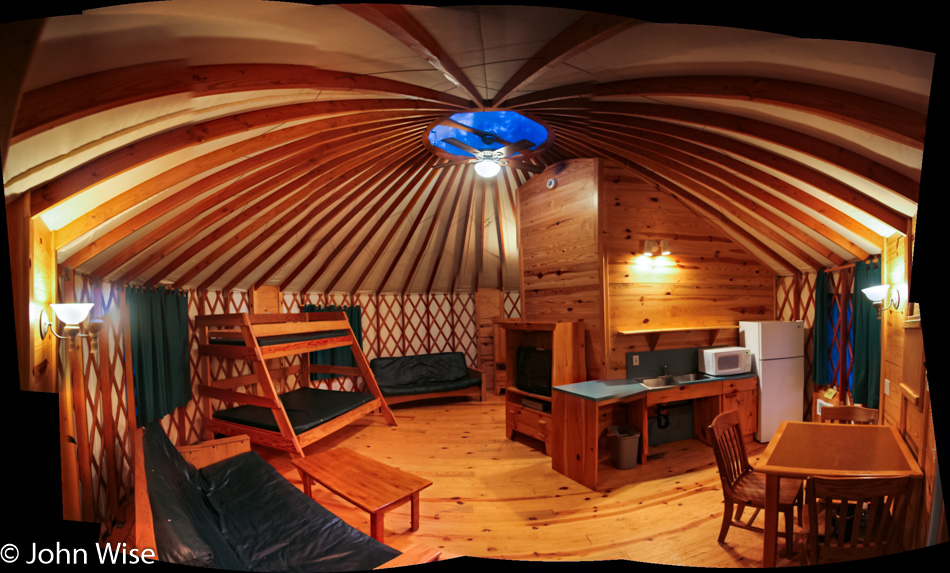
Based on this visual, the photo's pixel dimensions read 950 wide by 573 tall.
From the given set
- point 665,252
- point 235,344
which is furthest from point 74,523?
point 665,252

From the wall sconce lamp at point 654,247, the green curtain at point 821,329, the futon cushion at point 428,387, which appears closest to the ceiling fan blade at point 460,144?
the wall sconce lamp at point 654,247

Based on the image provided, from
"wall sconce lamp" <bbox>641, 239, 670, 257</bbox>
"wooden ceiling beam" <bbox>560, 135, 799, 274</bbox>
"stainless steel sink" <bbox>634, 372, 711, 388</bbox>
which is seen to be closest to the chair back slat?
"stainless steel sink" <bbox>634, 372, 711, 388</bbox>

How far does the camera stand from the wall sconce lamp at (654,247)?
12.4 feet

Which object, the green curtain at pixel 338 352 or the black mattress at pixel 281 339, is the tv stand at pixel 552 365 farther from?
the green curtain at pixel 338 352

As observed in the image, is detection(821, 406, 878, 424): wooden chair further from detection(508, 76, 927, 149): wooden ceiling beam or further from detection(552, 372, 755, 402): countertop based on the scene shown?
detection(508, 76, 927, 149): wooden ceiling beam

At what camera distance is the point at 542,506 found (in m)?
2.83

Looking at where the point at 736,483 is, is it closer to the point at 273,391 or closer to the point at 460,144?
the point at 460,144

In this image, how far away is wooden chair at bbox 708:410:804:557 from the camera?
7.25 feet

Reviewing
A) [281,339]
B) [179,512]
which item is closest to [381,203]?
[281,339]

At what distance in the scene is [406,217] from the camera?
4.82 meters

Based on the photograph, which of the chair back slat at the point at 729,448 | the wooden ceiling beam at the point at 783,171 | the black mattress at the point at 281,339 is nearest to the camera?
the wooden ceiling beam at the point at 783,171

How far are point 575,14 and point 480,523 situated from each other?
9.42 feet

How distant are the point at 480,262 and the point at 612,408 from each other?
3.20 meters

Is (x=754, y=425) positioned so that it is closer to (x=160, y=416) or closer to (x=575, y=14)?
(x=575, y=14)
